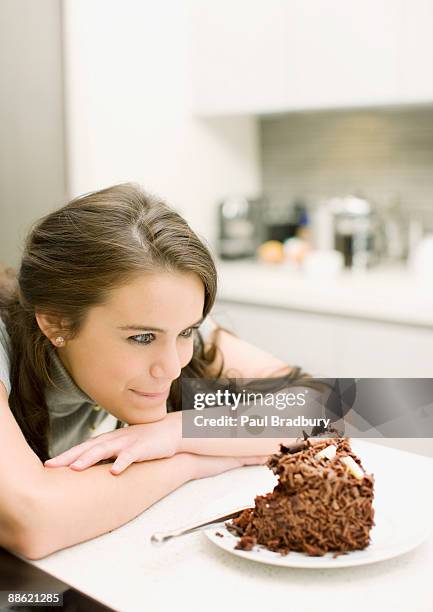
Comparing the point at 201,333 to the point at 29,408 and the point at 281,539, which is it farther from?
the point at 281,539

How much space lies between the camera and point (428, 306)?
7.67ft

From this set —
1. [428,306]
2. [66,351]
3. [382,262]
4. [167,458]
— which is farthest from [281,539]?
[382,262]

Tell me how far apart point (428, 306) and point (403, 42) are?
871mm

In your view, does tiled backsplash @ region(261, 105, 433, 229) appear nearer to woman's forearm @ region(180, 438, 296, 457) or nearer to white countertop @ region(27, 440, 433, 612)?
woman's forearm @ region(180, 438, 296, 457)

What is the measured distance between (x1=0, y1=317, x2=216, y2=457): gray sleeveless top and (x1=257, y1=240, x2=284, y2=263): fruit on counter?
1549 mm

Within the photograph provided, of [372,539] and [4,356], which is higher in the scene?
[4,356]

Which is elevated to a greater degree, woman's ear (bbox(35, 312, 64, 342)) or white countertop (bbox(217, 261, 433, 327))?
woman's ear (bbox(35, 312, 64, 342))

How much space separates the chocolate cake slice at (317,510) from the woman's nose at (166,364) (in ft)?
0.90

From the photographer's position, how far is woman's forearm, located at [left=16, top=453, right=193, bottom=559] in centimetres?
88

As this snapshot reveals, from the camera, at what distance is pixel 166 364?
1065mm

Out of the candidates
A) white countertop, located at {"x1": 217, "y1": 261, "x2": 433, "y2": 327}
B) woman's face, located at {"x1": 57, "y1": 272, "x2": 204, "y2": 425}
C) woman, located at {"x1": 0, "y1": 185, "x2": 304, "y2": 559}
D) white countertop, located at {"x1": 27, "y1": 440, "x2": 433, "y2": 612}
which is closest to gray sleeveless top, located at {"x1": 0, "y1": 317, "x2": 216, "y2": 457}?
woman, located at {"x1": 0, "y1": 185, "x2": 304, "y2": 559}

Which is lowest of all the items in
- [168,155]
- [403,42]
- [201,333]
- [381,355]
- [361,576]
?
[381,355]

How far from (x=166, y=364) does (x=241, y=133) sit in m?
2.42

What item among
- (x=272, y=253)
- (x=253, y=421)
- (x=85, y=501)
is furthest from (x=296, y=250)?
(x=85, y=501)
